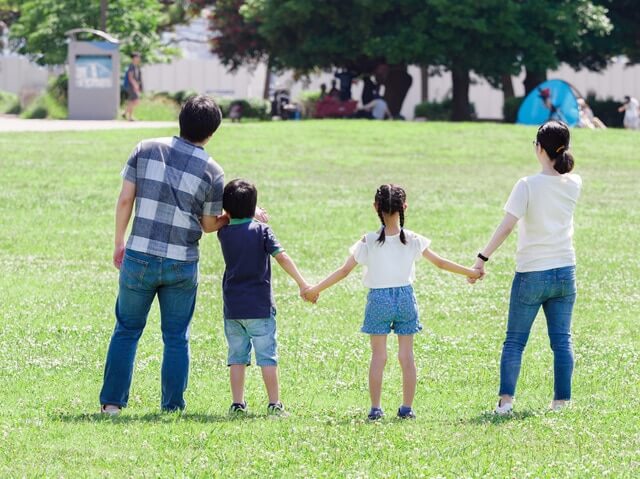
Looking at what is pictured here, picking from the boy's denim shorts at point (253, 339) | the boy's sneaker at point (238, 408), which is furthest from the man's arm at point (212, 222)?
the boy's sneaker at point (238, 408)

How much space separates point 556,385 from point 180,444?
2.44 m

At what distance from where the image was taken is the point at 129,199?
690cm

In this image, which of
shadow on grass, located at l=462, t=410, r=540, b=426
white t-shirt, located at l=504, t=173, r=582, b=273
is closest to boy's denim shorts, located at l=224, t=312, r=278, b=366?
shadow on grass, located at l=462, t=410, r=540, b=426

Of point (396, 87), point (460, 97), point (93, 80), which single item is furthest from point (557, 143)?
point (396, 87)

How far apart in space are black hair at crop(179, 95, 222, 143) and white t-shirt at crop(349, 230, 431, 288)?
1039 mm

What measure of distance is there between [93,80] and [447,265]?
28951mm

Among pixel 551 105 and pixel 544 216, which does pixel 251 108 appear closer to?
pixel 551 105

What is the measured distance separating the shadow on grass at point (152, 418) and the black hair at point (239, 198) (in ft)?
3.72

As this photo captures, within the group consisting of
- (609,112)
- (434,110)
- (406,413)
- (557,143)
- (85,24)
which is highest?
(85,24)

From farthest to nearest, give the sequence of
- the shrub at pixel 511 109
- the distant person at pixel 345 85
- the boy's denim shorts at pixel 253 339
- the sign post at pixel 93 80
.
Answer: the distant person at pixel 345 85 → the shrub at pixel 511 109 → the sign post at pixel 93 80 → the boy's denim shorts at pixel 253 339

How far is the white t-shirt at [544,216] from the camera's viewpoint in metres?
7.27

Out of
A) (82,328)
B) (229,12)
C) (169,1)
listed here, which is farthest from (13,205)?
(169,1)

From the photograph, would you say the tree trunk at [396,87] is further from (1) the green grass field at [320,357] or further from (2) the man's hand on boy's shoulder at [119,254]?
(2) the man's hand on boy's shoulder at [119,254]

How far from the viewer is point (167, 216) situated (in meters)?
6.90
